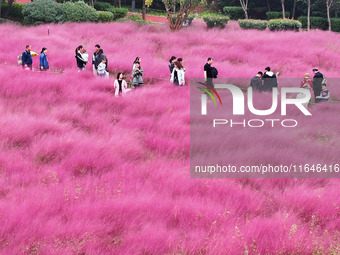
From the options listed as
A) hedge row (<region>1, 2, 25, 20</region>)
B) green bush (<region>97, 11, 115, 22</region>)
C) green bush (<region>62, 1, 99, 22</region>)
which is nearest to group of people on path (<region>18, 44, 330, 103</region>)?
green bush (<region>62, 1, 99, 22</region>)

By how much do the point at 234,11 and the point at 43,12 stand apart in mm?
20654

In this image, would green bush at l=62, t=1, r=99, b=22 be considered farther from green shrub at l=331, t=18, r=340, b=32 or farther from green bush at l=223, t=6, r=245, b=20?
green shrub at l=331, t=18, r=340, b=32

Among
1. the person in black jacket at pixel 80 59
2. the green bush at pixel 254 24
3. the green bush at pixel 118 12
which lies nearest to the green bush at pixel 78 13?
the green bush at pixel 118 12

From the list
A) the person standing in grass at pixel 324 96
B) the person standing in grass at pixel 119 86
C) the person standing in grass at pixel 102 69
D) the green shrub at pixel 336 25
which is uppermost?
the green shrub at pixel 336 25

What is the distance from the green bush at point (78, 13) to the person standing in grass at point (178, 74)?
1622 centimetres

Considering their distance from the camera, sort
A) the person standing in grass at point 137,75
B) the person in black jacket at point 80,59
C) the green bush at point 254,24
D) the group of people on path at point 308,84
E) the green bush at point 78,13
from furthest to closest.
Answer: the green bush at point 254,24 → the green bush at point 78,13 → the person in black jacket at point 80,59 → the person standing in grass at point 137,75 → the group of people on path at point 308,84

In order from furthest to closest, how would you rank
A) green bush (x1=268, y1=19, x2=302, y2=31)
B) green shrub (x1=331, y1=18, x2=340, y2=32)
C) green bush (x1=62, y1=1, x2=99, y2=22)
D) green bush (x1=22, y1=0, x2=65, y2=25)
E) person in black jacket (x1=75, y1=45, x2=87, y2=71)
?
Answer: green shrub (x1=331, y1=18, x2=340, y2=32) → green bush (x1=268, y1=19, x2=302, y2=31) → green bush (x1=62, y1=1, x2=99, y2=22) → green bush (x1=22, y1=0, x2=65, y2=25) → person in black jacket (x1=75, y1=45, x2=87, y2=71)

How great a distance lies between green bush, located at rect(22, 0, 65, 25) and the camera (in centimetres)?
2777

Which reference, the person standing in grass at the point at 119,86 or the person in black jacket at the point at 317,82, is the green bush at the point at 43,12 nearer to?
the person standing in grass at the point at 119,86

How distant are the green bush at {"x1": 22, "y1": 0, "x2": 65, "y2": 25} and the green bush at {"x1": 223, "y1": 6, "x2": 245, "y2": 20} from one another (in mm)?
18838

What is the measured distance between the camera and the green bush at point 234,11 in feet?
137

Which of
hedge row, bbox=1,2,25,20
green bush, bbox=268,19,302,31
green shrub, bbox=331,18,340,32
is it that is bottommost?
green bush, bbox=268,19,302,31

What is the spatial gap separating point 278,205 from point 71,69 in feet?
38.0

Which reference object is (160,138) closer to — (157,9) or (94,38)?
(94,38)
